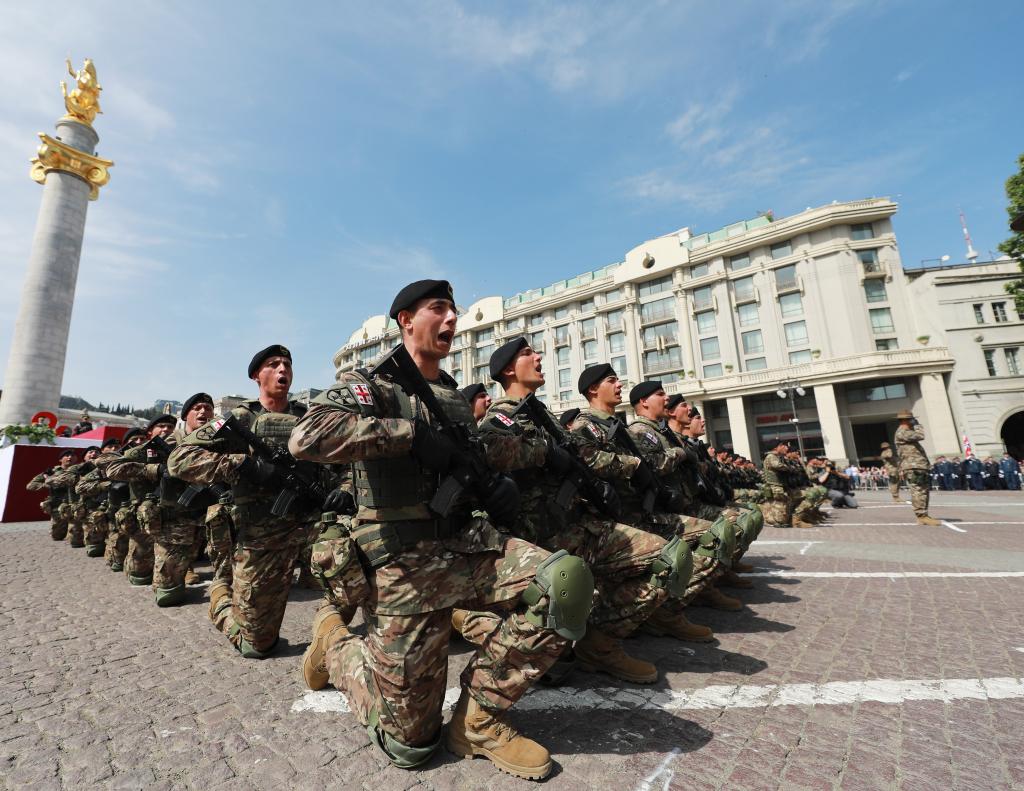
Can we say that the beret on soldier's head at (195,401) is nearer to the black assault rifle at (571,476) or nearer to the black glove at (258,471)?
the black glove at (258,471)

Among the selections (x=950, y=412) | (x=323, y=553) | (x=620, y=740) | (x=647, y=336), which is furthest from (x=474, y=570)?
(x=647, y=336)

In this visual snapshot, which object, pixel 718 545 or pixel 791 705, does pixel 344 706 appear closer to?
pixel 791 705

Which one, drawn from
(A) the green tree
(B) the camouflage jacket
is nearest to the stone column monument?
(B) the camouflage jacket

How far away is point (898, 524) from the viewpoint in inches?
410

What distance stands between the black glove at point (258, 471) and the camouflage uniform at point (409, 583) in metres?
1.89

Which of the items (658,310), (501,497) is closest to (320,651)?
(501,497)

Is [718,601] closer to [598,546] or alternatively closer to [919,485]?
[598,546]

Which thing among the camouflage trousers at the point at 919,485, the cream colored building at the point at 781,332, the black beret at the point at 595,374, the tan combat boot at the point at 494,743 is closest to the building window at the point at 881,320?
the cream colored building at the point at 781,332

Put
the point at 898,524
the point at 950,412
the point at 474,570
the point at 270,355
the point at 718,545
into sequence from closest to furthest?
the point at 474,570
the point at 718,545
the point at 270,355
the point at 898,524
the point at 950,412

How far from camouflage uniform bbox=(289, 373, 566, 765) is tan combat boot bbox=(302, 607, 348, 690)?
A: 49cm

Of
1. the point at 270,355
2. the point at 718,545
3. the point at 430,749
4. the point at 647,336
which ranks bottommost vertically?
the point at 430,749

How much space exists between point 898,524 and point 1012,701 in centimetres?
955

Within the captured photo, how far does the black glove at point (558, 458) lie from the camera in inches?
135

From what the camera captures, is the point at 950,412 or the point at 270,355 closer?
the point at 270,355
